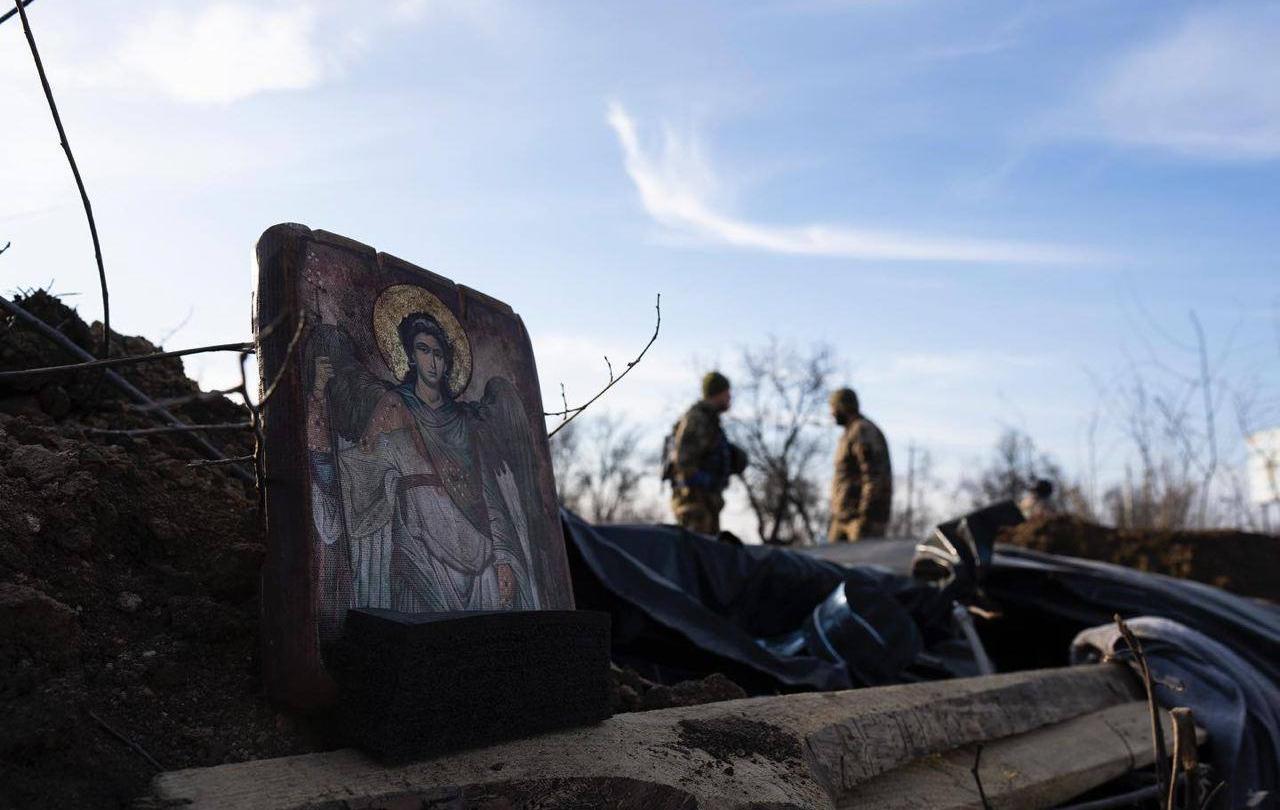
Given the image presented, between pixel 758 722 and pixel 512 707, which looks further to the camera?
pixel 758 722

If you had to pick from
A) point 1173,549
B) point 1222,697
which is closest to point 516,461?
point 1222,697

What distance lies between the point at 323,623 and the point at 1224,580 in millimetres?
9430

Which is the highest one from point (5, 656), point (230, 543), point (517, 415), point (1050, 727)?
point (517, 415)

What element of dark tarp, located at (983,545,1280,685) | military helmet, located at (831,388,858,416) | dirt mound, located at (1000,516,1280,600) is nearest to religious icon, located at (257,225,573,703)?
dark tarp, located at (983,545,1280,685)

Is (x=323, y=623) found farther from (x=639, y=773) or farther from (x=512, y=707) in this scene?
(x=639, y=773)

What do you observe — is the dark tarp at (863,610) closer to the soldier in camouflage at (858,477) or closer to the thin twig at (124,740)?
the thin twig at (124,740)

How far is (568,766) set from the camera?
1.86 meters

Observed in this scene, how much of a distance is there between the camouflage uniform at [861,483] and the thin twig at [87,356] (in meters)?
6.97

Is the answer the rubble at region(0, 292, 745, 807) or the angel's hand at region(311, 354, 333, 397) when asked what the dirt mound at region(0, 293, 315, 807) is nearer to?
the rubble at region(0, 292, 745, 807)

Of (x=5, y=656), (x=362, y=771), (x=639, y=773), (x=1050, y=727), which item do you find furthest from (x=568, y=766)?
(x=1050, y=727)

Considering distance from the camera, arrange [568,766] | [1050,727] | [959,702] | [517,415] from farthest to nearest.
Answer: [1050,727] < [959,702] < [517,415] < [568,766]

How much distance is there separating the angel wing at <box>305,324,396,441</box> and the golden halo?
0.09 m

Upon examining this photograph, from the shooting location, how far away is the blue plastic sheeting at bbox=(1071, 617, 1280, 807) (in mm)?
3564

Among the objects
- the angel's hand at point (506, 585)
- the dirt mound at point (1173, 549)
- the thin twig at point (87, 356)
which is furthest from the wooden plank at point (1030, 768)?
the dirt mound at point (1173, 549)
